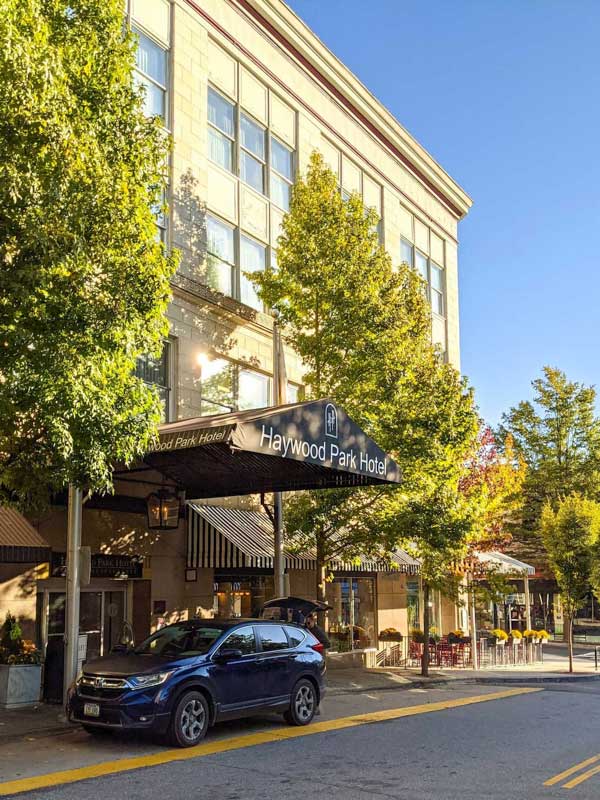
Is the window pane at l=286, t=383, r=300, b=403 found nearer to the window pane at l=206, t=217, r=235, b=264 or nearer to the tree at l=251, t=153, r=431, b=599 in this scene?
the tree at l=251, t=153, r=431, b=599

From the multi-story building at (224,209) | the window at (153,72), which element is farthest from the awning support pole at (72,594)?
the window at (153,72)

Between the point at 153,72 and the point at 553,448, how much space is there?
3488 cm

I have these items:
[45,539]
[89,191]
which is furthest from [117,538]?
[89,191]

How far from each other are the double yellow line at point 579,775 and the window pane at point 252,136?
59.0ft

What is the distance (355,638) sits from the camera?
83.6ft

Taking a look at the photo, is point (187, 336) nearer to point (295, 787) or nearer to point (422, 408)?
point (422, 408)

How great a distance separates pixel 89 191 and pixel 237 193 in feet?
40.3

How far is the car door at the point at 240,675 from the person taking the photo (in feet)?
39.2

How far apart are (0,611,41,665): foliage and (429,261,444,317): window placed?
23.1m

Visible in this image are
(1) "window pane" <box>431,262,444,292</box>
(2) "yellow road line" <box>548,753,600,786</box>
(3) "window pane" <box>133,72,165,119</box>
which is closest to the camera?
(2) "yellow road line" <box>548,753,600,786</box>

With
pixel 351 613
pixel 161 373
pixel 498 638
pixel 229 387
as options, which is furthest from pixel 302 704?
pixel 498 638

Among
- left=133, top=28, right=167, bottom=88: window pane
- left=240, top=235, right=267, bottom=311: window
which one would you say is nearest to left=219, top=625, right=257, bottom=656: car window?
left=240, top=235, right=267, bottom=311: window

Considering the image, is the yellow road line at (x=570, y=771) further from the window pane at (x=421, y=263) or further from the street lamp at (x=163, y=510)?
the window pane at (x=421, y=263)

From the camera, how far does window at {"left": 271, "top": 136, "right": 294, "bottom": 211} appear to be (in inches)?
982
